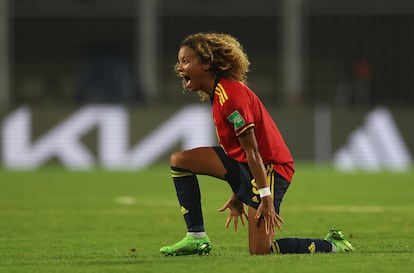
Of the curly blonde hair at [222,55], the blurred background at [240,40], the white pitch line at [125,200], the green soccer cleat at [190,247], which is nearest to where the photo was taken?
the curly blonde hair at [222,55]

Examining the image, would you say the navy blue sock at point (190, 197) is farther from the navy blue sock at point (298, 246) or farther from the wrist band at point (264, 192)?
the wrist band at point (264, 192)

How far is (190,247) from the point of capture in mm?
8656

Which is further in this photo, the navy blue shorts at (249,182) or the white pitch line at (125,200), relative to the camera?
the white pitch line at (125,200)

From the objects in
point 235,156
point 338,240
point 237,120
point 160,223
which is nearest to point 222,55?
point 237,120

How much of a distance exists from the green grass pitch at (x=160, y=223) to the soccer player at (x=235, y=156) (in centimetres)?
23

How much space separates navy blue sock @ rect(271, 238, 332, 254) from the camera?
8500 mm

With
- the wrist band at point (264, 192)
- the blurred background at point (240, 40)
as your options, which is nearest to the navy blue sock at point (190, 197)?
the wrist band at point (264, 192)

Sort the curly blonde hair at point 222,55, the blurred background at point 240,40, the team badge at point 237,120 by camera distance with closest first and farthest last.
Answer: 1. the team badge at point 237,120
2. the curly blonde hair at point 222,55
3. the blurred background at point 240,40

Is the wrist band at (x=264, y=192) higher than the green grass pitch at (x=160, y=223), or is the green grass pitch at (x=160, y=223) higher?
the wrist band at (x=264, y=192)

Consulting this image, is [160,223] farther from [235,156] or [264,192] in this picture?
[264,192]

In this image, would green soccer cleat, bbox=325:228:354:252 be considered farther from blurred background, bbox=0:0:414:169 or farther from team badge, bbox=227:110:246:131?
blurred background, bbox=0:0:414:169

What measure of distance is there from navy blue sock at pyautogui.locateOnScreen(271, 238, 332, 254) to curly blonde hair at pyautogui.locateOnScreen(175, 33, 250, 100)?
49.6 inches

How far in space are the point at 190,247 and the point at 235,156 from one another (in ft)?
2.51

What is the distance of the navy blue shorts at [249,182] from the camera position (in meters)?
8.52
